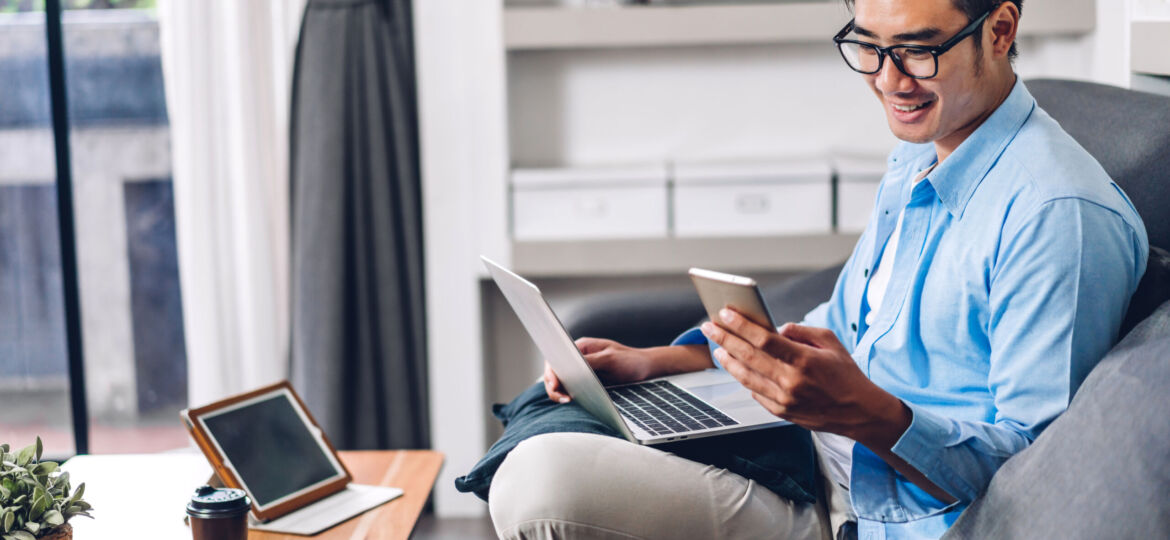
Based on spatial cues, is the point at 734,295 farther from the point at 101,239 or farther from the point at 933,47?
the point at 101,239

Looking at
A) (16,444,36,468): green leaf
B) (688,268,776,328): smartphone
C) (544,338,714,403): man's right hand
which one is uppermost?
(688,268,776,328): smartphone

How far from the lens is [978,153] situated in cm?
120

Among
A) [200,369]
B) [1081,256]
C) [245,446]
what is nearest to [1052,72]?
[1081,256]

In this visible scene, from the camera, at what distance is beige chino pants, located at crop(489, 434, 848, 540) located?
3.76 feet

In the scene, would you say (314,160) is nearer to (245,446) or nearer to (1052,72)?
(245,446)

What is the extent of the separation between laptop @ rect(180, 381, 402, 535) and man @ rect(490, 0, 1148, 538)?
14.7 inches

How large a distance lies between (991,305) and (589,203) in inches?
52.5

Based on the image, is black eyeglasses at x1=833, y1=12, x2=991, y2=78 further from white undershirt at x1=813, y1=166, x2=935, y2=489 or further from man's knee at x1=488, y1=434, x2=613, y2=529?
man's knee at x1=488, y1=434, x2=613, y2=529

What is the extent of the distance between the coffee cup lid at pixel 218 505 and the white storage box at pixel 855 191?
1.47 metres

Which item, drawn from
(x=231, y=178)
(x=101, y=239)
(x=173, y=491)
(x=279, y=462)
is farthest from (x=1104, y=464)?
(x=101, y=239)

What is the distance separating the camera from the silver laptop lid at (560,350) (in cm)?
126

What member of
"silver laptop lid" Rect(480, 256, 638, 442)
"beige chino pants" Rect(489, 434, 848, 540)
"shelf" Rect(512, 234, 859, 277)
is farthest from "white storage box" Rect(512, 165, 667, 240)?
"beige chino pants" Rect(489, 434, 848, 540)

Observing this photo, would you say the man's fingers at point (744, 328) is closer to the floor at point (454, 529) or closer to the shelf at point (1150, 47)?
the shelf at point (1150, 47)

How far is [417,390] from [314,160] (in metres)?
0.59
